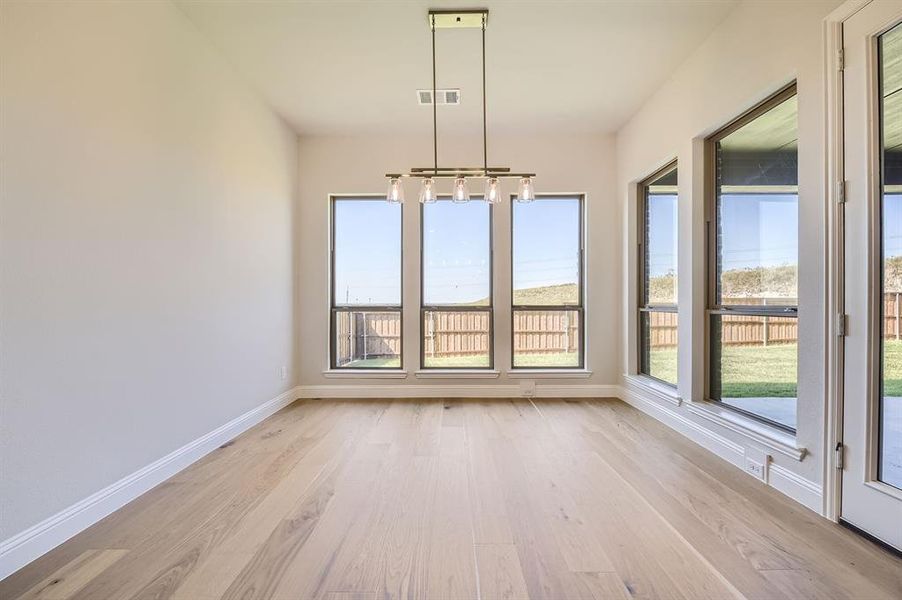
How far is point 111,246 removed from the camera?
2021 millimetres

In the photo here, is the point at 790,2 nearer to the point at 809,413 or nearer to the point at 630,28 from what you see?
the point at 630,28

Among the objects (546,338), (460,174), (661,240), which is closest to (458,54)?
(460,174)

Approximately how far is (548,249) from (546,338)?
3.22 feet

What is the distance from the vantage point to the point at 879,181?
176cm

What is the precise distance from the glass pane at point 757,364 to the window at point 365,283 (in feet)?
9.67

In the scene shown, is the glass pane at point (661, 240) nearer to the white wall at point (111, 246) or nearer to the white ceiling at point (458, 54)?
the white ceiling at point (458, 54)

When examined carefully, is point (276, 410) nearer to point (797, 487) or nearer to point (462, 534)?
point (462, 534)

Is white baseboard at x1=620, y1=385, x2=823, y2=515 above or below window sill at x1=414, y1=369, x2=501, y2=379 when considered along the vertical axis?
below

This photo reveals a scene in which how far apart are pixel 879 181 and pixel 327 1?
2976mm

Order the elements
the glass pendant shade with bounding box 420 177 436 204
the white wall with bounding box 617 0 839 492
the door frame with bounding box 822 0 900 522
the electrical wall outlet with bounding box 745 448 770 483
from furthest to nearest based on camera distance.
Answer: the glass pendant shade with bounding box 420 177 436 204 < the electrical wall outlet with bounding box 745 448 770 483 < the white wall with bounding box 617 0 839 492 < the door frame with bounding box 822 0 900 522

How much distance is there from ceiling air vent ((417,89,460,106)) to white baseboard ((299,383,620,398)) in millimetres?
2786

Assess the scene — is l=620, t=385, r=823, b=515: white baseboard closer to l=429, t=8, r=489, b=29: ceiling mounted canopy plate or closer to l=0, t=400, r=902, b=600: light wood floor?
l=0, t=400, r=902, b=600: light wood floor

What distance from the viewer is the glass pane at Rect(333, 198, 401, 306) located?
4457mm

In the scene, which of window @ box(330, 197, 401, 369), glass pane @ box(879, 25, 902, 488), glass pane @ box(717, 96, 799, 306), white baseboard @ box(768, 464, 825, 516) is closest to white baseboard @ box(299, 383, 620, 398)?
window @ box(330, 197, 401, 369)
